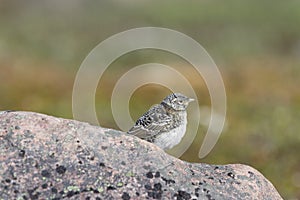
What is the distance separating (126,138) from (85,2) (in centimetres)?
5455

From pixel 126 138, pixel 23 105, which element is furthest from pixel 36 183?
pixel 23 105

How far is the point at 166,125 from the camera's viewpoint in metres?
10.1

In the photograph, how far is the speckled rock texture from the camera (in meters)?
8.13

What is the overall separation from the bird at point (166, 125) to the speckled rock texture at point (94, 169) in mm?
1117

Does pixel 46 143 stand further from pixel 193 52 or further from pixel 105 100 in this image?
pixel 193 52

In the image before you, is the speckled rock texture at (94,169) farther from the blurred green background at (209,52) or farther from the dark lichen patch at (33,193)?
the blurred green background at (209,52)

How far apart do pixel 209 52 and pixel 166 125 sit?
3205 centimetres

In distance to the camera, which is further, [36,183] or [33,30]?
[33,30]

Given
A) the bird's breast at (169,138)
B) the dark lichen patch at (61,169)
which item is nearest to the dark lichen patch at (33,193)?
the dark lichen patch at (61,169)

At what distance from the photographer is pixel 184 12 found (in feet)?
195

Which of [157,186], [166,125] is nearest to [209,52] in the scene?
[166,125]

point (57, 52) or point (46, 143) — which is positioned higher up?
point (57, 52)

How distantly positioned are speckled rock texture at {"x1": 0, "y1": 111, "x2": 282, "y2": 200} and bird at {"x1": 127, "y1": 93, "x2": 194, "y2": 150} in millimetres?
1117

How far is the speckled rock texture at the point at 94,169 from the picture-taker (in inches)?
320
